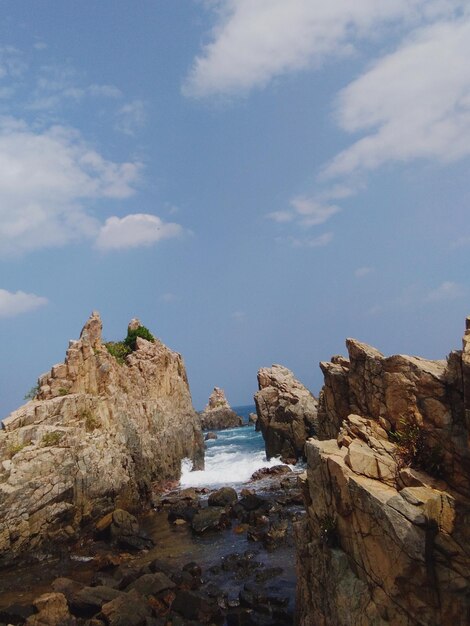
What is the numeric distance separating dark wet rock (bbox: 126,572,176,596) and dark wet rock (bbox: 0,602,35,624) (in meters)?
4.83

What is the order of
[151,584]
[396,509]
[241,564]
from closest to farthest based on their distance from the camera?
[396,509]
[151,584]
[241,564]

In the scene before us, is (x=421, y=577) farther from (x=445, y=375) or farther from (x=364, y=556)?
(x=445, y=375)

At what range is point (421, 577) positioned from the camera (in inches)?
523

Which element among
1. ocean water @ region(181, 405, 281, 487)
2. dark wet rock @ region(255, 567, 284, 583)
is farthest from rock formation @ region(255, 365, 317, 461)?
dark wet rock @ region(255, 567, 284, 583)

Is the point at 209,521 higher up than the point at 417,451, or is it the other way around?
the point at 417,451

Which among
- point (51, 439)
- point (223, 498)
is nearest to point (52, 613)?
point (51, 439)

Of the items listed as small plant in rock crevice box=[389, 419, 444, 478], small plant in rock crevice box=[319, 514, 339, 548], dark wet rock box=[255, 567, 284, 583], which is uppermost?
small plant in rock crevice box=[389, 419, 444, 478]

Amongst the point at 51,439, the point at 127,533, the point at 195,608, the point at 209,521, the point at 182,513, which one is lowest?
the point at 195,608

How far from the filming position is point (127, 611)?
67.9ft

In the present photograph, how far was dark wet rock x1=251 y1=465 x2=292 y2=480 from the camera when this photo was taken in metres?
54.8

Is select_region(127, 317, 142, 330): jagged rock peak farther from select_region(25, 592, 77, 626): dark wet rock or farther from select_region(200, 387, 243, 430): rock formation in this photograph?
select_region(200, 387, 243, 430): rock formation

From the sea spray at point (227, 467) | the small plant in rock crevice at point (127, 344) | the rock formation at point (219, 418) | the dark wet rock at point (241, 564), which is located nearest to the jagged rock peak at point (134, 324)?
the small plant in rock crevice at point (127, 344)

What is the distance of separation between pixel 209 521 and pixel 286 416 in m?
35.9

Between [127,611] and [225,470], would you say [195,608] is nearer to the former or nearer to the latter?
[127,611]
